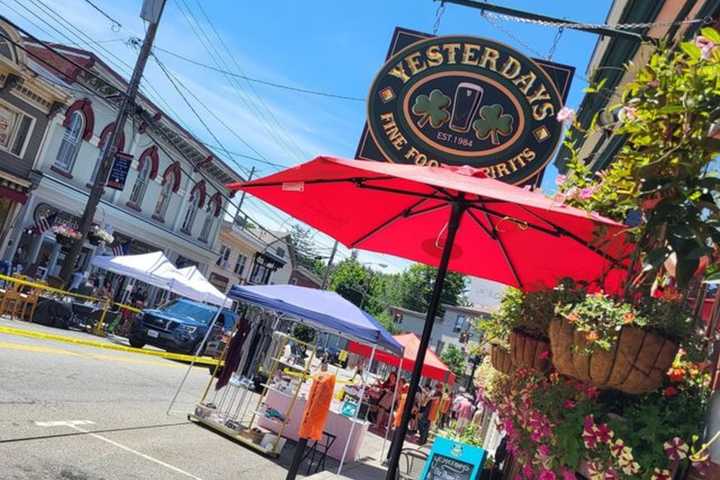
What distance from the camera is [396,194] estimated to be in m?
4.94

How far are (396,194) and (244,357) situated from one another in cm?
853

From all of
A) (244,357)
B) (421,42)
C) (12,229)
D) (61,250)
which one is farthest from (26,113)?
(421,42)

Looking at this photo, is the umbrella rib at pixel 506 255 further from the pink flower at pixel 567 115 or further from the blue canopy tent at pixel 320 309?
the blue canopy tent at pixel 320 309

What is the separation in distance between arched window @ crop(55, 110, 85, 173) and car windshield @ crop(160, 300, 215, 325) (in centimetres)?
729

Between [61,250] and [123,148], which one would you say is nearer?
[61,250]

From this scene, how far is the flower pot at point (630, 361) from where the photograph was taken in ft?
8.70

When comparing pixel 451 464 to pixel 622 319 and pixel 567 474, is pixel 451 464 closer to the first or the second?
pixel 567 474

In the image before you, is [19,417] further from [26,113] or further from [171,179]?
[171,179]

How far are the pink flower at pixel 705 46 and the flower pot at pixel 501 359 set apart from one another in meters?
2.23

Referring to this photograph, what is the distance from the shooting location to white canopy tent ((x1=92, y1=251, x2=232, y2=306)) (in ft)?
73.4

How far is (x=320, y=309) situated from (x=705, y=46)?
852 cm

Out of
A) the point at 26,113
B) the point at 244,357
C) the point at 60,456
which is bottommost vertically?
the point at 60,456

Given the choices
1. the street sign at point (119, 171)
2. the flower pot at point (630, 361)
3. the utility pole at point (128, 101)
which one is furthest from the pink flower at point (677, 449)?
the street sign at point (119, 171)

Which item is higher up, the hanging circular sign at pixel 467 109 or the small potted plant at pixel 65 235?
the hanging circular sign at pixel 467 109
